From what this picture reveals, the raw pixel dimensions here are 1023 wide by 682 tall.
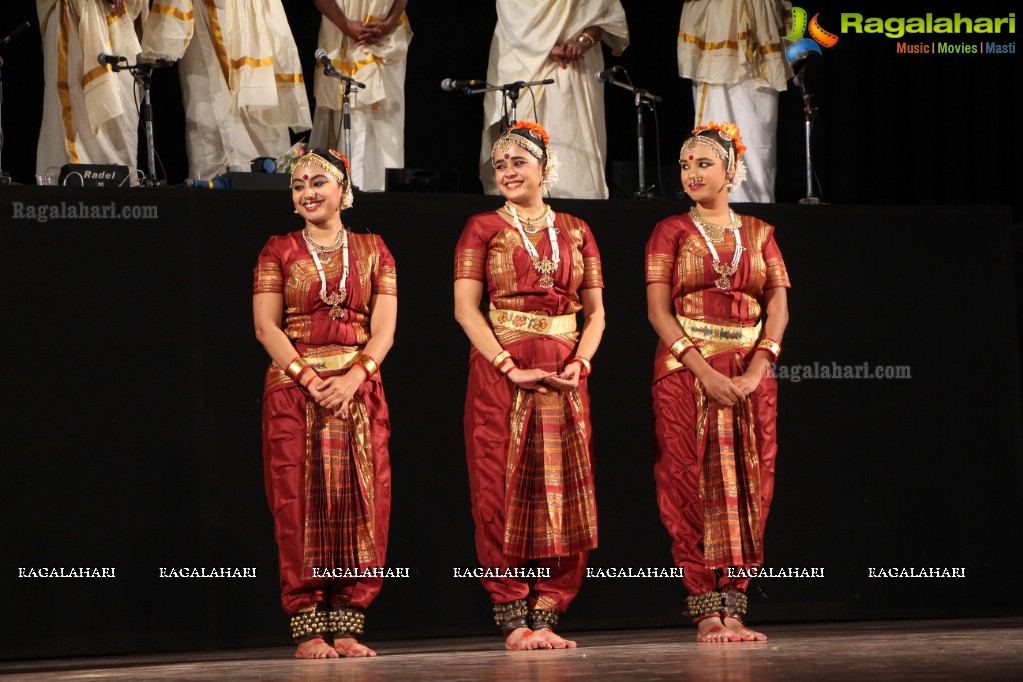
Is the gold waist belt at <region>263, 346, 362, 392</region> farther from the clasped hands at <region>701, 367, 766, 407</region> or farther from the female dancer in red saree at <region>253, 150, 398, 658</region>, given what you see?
the clasped hands at <region>701, 367, 766, 407</region>

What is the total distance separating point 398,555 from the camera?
5.17 meters

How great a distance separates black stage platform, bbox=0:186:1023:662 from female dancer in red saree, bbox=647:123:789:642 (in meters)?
0.44

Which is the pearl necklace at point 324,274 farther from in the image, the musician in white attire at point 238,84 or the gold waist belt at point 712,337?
the musician in white attire at point 238,84

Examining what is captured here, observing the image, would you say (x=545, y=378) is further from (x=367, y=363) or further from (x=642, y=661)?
(x=642, y=661)

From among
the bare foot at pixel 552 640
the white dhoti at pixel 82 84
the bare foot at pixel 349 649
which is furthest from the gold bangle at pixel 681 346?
the white dhoti at pixel 82 84

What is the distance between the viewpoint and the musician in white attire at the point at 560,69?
6.16m

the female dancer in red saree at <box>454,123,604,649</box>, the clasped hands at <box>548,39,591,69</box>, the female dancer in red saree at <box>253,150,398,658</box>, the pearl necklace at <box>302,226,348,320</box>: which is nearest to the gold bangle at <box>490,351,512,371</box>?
the female dancer in red saree at <box>454,123,604,649</box>

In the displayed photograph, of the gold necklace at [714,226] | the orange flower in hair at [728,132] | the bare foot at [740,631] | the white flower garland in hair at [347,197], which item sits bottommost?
the bare foot at [740,631]

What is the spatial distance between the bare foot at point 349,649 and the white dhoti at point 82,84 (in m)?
2.09

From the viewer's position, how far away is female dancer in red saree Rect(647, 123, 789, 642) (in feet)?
15.0

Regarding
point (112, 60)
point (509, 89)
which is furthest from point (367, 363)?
point (112, 60)

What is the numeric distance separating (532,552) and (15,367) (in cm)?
173

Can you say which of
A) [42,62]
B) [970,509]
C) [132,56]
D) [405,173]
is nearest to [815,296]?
[970,509]

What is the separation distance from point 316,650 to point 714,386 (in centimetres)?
136
